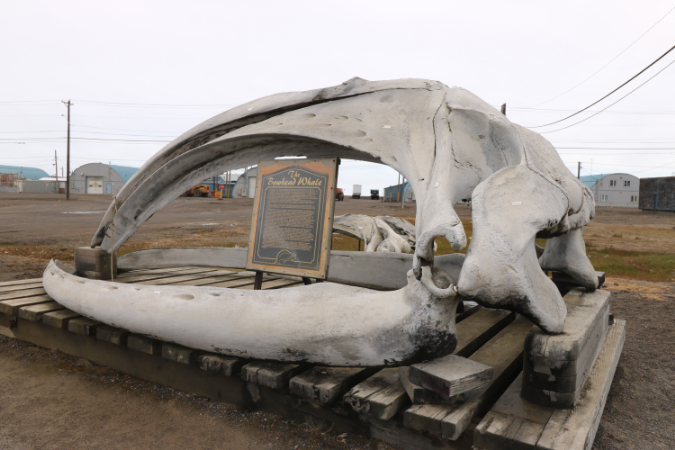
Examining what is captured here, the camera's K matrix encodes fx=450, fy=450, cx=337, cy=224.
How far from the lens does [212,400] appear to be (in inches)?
106

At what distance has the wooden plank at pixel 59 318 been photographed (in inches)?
128

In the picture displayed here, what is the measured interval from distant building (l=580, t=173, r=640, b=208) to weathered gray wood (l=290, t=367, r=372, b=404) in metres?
50.3

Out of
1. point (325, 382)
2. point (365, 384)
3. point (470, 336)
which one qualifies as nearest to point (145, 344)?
point (325, 382)

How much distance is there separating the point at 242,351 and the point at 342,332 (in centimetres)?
62

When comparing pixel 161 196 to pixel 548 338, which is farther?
pixel 161 196

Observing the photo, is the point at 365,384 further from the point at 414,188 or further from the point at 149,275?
the point at 149,275

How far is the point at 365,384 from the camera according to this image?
2223 millimetres

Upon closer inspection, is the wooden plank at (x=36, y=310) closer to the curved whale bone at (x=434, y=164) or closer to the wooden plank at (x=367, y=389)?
the curved whale bone at (x=434, y=164)

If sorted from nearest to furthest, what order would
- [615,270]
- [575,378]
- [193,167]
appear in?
[575,378] → [193,167] → [615,270]

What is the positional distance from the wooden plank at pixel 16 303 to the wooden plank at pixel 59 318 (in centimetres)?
34

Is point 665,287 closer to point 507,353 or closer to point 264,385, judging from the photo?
point 507,353

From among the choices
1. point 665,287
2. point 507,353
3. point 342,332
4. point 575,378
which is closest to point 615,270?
point 665,287

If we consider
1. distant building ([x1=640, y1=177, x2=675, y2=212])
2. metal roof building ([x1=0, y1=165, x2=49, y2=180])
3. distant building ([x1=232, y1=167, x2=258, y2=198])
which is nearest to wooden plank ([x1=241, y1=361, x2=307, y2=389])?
distant building ([x1=640, y1=177, x2=675, y2=212])

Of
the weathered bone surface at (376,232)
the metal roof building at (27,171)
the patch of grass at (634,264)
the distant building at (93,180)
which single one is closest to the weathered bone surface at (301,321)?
the weathered bone surface at (376,232)
